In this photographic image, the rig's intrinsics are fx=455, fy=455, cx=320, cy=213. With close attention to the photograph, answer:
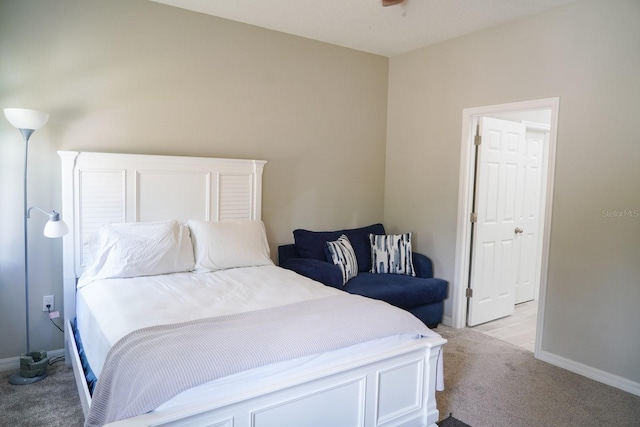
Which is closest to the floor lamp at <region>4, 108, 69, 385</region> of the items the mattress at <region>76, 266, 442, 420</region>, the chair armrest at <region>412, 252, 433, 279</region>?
the mattress at <region>76, 266, 442, 420</region>

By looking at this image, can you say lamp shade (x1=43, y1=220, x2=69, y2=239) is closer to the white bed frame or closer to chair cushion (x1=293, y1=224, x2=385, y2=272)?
the white bed frame

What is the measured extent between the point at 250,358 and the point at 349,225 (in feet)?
9.70

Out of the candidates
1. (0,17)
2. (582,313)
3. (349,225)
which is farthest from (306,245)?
(0,17)

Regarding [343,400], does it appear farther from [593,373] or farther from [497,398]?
[593,373]

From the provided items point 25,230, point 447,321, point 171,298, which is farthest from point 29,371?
point 447,321

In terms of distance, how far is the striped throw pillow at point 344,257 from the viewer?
12.9 ft

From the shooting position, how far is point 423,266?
4.30 m

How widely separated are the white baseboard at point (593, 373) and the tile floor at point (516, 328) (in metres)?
0.25

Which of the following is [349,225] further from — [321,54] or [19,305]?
[19,305]

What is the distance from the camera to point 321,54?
4.30m

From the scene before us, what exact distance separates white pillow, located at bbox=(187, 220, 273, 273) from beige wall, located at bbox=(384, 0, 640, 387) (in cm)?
198

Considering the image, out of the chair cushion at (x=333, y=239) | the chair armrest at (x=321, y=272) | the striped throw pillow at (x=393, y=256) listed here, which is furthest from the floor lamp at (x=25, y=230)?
the striped throw pillow at (x=393, y=256)

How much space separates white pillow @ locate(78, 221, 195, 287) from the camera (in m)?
2.94

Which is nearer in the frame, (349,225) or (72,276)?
(72,276)
